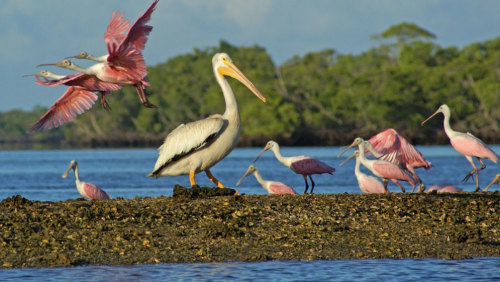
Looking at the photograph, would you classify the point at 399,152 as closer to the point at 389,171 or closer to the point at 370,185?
the point at 370,185

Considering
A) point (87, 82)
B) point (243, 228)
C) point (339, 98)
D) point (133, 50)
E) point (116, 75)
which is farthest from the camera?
point (339, 98)

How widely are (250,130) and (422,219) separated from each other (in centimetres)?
6260

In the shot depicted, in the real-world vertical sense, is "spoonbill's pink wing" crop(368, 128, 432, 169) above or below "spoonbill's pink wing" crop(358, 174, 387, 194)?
above

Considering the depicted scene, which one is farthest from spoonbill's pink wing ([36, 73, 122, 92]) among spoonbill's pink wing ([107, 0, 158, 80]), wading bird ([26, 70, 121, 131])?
spoonbill's pink wing ([107, 0, 158, 80])

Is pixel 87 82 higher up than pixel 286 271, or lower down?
higher up

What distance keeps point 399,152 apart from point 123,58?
6120 mm

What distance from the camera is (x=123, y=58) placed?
37.5 feet

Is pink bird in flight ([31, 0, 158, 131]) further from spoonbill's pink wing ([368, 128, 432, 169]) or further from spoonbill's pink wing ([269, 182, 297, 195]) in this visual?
spoonbill's pink wing ([368, 128, 432, 169])

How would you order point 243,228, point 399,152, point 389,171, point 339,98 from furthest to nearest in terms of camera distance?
point 339,98, point 399,152, point 389,171, point 243,228

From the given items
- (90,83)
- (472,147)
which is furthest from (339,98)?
(90,83)

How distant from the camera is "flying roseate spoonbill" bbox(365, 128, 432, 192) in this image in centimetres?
1533

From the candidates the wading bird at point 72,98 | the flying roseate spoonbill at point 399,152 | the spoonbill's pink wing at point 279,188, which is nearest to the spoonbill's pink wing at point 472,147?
the flying roseate spoonbill at point 399,152

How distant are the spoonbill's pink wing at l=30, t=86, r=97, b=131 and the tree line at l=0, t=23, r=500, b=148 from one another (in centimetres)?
5058

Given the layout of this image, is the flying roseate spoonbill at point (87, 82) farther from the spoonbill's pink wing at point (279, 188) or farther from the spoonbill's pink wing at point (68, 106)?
the spoonbill's pink wing at point (279, 188)
